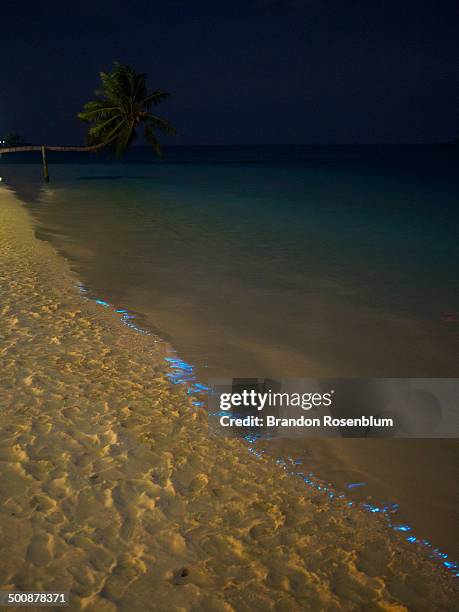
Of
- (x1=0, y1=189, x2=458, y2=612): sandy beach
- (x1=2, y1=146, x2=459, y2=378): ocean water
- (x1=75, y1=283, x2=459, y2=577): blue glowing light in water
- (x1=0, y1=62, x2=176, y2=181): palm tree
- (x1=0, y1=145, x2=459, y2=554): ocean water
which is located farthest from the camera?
(x1=0, y1=62, x2=176, y2=181): palm tree

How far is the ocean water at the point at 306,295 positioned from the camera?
507cm

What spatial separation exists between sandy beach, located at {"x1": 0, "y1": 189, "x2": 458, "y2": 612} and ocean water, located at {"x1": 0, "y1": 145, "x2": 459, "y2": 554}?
26.4 inches

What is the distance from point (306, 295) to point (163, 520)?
7.96m

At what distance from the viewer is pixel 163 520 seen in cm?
383

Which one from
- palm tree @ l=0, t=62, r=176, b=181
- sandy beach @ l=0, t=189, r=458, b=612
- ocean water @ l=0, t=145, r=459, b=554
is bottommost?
sandy beach @ l=0, t=189, r=458, b=612

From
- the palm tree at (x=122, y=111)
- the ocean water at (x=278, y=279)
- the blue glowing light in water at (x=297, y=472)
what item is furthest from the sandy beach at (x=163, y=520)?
the palm tree at (x=122, y=111)

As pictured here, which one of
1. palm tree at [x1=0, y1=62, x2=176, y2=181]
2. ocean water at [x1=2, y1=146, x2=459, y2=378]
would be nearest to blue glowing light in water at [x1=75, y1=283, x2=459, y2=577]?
ocean water at [x1=2, y1=146, x2=459, y2=378]

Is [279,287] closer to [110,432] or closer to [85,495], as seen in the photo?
[110,432]

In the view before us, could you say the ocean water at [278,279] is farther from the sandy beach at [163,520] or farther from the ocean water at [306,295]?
the sandy beach at [163,520]

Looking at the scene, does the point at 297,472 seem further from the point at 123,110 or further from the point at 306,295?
the point at 123,110

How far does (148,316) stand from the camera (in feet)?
29.8

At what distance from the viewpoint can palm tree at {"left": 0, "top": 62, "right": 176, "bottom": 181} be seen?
36938mm

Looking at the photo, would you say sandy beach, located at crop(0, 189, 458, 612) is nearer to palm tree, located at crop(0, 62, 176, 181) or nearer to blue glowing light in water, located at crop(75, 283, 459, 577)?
blue glowing light in water, located at crop(75, 283, 459, 577)

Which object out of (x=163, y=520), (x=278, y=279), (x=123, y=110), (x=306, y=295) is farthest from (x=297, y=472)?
(x=123, y=110)
